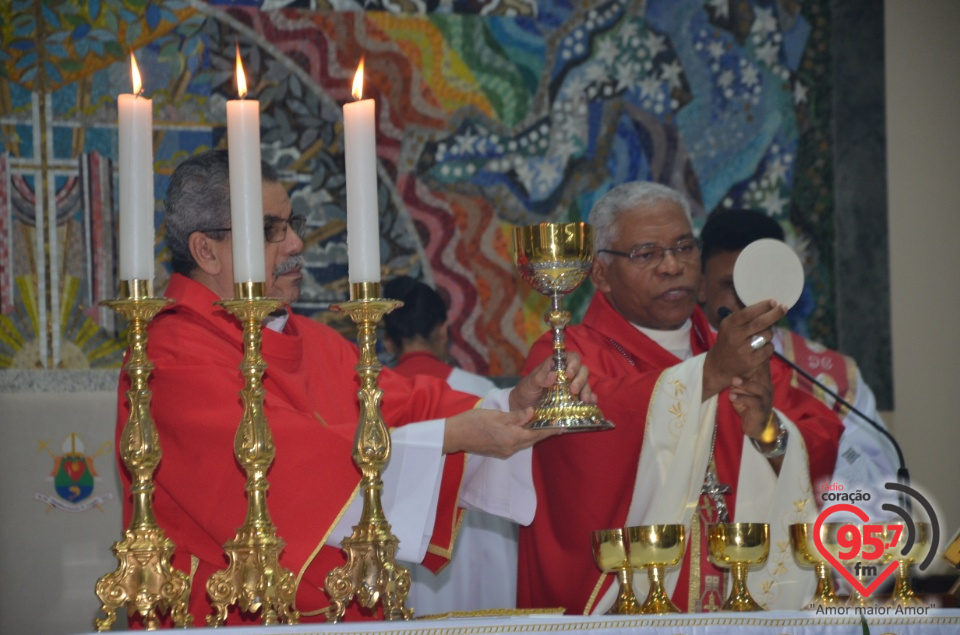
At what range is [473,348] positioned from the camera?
5633 millimetres

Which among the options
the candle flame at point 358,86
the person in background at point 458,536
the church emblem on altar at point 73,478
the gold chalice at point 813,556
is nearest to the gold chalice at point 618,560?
the gold chalice at point 813,556

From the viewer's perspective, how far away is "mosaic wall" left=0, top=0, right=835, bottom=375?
17.3 feet

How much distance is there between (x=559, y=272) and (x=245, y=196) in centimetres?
65

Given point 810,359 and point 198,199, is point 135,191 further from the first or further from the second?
point 810,359

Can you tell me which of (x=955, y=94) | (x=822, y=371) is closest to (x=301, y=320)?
(x=822, y=371)

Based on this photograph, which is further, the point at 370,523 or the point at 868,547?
the point at 868,547

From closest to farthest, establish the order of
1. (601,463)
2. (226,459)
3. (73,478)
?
(226,459)
(601,463)
(73,478)

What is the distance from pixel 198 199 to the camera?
3254 mm

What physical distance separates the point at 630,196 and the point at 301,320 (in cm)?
107

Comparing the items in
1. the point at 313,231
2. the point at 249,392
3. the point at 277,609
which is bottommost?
the point at 277,609

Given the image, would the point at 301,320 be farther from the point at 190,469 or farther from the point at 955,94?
the point at 955,94

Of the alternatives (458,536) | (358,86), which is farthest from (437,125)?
(358,86)

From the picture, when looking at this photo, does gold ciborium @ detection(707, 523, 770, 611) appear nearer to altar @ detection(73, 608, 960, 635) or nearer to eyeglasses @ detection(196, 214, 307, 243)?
altar @ detection(73, 608, 960, 635)

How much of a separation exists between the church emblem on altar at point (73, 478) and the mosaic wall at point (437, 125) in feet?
1.11
